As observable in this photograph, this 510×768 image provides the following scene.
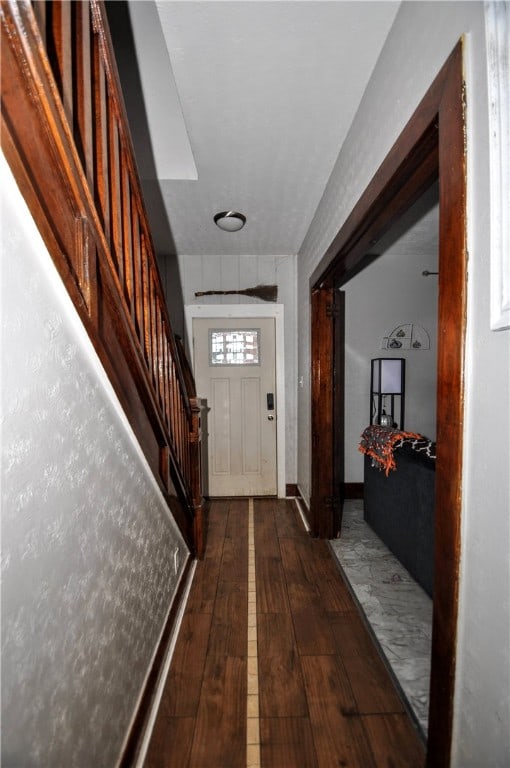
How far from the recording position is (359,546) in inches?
115

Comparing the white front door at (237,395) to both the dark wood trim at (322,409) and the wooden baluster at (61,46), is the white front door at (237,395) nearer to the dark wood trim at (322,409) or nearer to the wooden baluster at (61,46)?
the dark wood trim at (322,409)

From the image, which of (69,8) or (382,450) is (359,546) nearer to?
(382,450)

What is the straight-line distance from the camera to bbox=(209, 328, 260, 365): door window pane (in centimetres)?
404

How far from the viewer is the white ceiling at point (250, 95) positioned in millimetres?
1377

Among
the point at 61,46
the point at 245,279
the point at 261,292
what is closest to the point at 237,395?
the point at 261,292

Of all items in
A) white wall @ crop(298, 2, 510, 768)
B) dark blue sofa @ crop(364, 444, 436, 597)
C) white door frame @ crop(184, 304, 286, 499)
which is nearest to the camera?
white wall @ crop(298, 2, 510, 768)

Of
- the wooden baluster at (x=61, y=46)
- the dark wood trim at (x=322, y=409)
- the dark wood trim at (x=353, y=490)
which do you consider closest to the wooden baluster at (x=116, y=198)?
the wooden baluster at (x=61, y=46)

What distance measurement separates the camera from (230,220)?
10.0 ft

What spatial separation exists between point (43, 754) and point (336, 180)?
108 inches

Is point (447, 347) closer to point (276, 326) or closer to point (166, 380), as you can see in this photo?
point (166, 380)

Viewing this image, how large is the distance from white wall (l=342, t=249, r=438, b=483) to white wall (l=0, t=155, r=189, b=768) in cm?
337

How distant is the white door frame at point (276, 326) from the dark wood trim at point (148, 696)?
2099 millimetres

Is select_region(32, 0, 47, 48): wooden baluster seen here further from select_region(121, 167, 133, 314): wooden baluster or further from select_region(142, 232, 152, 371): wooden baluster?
select_region(142, 232, 152, 371): wooden baluster

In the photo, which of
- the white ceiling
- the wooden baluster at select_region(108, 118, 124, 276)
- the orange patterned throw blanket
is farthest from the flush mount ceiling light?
the orange patterned throw blanket
